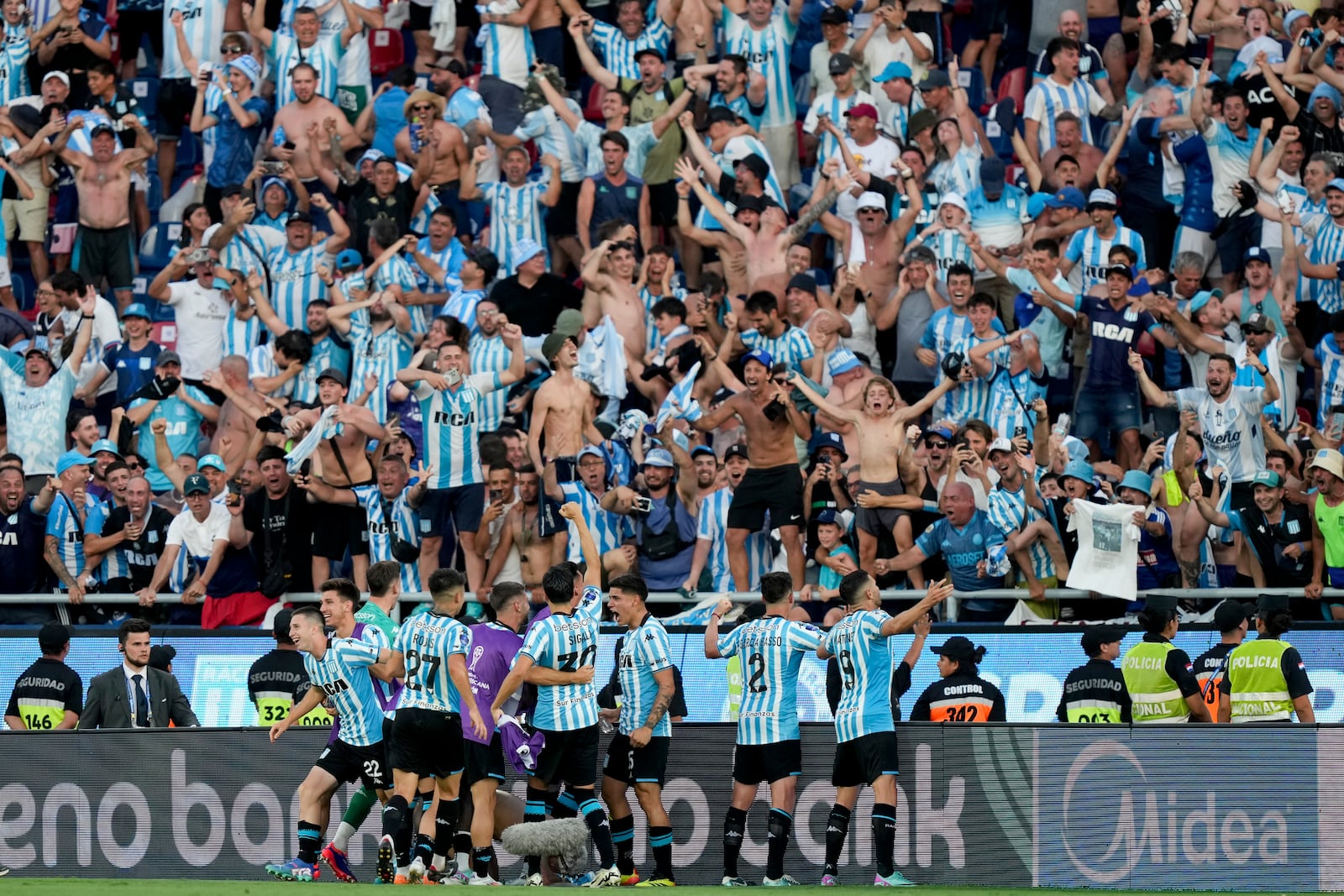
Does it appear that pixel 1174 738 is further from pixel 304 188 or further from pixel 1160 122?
pixel 304 188

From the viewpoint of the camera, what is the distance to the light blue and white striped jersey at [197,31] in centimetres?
2292

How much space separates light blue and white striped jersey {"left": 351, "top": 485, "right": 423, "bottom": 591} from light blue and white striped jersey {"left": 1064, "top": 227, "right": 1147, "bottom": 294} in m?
6.60

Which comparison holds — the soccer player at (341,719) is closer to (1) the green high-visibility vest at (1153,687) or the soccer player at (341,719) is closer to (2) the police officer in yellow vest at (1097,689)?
(2) the police officer in yellow vest at (1097,689)

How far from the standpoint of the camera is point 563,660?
13.2 meters

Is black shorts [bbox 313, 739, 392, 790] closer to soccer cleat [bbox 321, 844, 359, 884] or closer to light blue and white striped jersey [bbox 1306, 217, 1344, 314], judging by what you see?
soccer cleat [bbox 321, 844, 359, 884]

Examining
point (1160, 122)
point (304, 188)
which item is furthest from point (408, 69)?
point (1160, 122)

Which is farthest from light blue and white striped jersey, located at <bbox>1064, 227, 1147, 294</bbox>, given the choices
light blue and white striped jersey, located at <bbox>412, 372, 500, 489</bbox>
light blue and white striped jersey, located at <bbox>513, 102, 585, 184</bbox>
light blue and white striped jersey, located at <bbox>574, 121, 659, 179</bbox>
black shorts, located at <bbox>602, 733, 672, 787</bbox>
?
black shorts, located at <bbox>602, 733, 672, 787</bbox>

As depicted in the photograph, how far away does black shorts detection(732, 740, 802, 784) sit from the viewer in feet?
43.5

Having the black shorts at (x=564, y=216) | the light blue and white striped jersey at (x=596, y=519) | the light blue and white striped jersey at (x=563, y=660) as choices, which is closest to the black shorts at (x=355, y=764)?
the light blue and white striped jersey at (x=563, y=660)

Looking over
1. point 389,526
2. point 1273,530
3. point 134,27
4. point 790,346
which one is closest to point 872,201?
point 790,346

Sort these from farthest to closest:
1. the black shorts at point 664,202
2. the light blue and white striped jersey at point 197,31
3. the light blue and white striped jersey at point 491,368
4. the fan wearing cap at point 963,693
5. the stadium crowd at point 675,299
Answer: the light blue and white striped jersey at point 197,31 → the black shorts at point 664,202 → the light blue and white striped jersey at point 491,368 → the stadium crowd at point 675,299 → the fan wearing cap at point 963,693

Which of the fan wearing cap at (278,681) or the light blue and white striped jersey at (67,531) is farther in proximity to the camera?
the light blue and white striped jersey at (67,531)

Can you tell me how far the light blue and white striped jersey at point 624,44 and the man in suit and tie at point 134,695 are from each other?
9.34 m

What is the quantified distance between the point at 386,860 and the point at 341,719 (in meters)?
1.10
